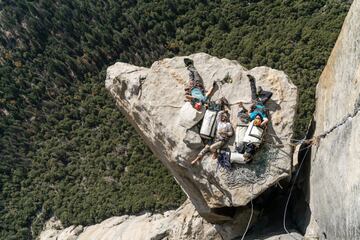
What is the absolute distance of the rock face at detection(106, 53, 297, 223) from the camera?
57.7 feet

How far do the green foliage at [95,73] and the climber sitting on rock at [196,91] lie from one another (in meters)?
17.1

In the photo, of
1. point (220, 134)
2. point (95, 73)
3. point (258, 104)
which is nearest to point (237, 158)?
point (220, 134)

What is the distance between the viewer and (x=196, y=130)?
1842 cm

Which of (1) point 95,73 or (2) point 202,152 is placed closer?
(2) point 202,152

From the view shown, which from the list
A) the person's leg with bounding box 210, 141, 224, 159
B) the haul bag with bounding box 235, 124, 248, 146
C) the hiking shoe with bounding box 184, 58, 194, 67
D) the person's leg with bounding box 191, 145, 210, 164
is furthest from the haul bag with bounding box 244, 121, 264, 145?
the hiking shoe with bounding box 184, 58, 194, 67

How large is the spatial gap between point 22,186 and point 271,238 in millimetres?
38661

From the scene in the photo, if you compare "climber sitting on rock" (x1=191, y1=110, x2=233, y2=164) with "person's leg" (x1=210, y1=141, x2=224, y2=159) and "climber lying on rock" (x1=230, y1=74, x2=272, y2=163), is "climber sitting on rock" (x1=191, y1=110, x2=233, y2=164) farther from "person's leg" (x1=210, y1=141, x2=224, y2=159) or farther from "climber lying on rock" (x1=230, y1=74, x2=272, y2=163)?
"climber lying on rock" (x1=230, y1=74, x2=272, y2=163)

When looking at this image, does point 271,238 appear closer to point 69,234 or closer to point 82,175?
point 69,234

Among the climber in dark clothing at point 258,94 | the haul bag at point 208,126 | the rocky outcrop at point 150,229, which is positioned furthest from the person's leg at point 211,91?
the rocky outcrop at point 150,229

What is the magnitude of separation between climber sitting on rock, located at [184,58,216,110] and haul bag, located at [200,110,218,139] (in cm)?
64

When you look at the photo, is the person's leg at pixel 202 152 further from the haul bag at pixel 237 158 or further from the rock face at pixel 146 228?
the rock face at pixel 146 228

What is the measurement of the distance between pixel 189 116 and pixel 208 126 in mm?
1047

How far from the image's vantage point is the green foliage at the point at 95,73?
38.6 metres

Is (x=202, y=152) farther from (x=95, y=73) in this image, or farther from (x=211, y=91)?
(x=95, y=73)
